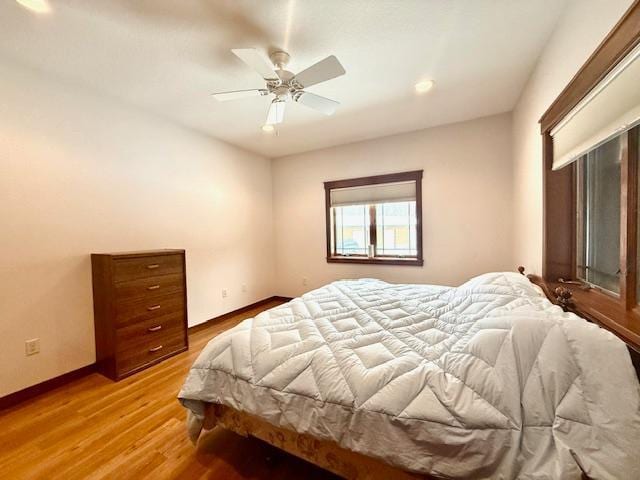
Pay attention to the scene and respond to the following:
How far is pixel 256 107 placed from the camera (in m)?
2.72

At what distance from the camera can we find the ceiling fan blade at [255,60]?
1529mm

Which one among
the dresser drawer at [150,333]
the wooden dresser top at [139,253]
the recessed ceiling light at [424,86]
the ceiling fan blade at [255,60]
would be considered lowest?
the dresser drawer at [150,333]

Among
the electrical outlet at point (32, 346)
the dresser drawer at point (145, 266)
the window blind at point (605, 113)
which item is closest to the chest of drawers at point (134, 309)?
the dresser drawer at point (145, 266)

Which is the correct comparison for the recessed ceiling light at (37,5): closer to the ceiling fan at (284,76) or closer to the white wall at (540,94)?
the ceiling fan at (284,76)

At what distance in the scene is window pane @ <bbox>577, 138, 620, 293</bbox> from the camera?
55.6 inches

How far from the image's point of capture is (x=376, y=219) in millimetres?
3875

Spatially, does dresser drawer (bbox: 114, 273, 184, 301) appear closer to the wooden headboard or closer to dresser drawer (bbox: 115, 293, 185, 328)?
dresser drawer (bbox: 115, 293, 185, 328)

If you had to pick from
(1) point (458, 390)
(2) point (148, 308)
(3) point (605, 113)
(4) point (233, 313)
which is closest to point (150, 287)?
(2) point (148, 308)

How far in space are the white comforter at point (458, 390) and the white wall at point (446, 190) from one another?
195 centimetres

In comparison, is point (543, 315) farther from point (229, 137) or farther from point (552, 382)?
point (229, 137)

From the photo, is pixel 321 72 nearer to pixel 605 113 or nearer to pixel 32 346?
pixel 605 113

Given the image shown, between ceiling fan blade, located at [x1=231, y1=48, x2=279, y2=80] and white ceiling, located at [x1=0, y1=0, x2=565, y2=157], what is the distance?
0.22 meters

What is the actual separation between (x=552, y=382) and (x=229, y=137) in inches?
152

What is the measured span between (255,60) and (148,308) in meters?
2.27
